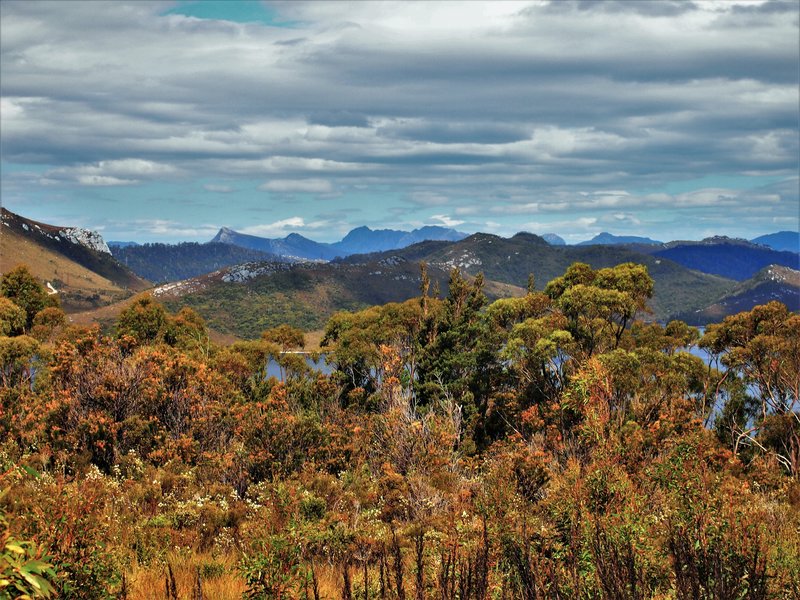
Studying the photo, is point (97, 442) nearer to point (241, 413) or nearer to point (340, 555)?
point (241, 413)

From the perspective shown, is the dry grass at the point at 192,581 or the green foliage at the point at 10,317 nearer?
the dry grass at the point at 192,581

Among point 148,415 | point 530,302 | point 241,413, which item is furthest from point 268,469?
point 530,302

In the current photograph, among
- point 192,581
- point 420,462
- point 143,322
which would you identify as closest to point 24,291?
point 143,322

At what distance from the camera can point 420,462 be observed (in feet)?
85.8

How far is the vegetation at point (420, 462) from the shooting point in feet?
35.4

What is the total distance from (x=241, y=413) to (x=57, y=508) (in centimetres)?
2304

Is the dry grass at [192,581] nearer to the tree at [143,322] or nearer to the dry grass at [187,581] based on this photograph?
the dry grass at [187,581]

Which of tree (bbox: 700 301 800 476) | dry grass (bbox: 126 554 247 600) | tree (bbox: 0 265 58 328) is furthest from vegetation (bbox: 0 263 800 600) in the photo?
tree (bbox: 0 265 58 328)

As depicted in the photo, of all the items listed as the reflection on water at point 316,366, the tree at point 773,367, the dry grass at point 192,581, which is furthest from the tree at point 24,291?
the tree at point 773,367

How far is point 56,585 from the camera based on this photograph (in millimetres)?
9617

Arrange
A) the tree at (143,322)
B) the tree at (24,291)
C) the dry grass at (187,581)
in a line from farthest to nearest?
the tree at (24,291) → the tree at (143,322) → the dry grass at (187,581)

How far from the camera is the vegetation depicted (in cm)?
1080

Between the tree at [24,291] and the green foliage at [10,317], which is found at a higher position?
the tree at [24,291]

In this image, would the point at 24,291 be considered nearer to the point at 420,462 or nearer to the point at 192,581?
the point at 420,462
